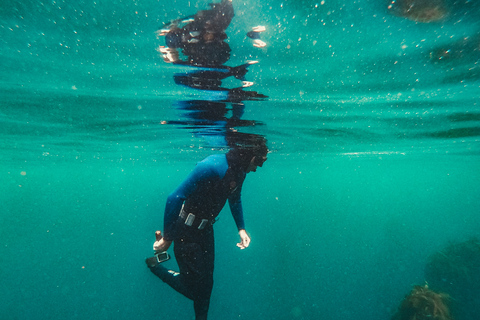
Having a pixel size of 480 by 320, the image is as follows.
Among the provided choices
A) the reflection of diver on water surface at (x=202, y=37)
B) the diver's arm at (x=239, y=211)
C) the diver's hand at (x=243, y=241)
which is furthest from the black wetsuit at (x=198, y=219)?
the reflection of diver on water surface at (x=202, y=37)

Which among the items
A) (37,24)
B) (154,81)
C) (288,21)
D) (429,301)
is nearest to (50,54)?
(37,24)

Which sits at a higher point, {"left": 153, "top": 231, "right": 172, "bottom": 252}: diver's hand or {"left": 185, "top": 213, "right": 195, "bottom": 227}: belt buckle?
{"left": 185, "top": 213, "right": 195, "bottom": 227}: belt buckle

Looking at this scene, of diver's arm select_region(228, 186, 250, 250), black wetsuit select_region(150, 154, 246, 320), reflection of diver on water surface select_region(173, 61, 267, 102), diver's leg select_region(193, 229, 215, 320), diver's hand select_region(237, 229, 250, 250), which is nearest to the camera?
black wetsuit select_region(150, 154, 246, 320)

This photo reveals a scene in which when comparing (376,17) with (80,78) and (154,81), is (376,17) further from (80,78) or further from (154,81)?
(80,78)

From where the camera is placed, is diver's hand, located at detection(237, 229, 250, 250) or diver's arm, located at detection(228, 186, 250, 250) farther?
diver's arm, located at detection(228, 186, 250, 250)

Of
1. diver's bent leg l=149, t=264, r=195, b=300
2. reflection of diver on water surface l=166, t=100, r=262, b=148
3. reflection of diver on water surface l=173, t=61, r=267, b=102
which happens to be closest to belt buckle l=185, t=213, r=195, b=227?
diver's bent leg l=149, t=264, r=195, b=300

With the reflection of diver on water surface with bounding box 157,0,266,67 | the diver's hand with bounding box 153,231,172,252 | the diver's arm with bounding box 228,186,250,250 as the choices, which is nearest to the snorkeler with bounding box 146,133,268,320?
the diver's hand with bounding box 153,231,172,252

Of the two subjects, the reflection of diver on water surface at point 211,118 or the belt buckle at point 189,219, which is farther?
the reflection of diver on water surface at point 211,118

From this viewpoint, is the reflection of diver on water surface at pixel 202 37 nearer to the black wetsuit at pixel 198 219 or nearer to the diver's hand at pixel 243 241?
the black wetsuit at pixel 198 219

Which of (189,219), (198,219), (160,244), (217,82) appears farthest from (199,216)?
(217,82)

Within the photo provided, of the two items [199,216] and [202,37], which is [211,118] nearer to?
[202,37]

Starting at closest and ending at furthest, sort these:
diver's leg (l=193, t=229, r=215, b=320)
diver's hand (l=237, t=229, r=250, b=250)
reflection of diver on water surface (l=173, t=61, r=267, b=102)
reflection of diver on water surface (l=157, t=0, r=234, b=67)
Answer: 1. reflection of diver on water surface (l=157, t=0, r=234, b=67)
2. diver's leg (l=193, t=229, r=215, b=320)
3. diver's hand (l=237, t=229, r=250, b=250)
4. reflection of diver on water surface (l=173, t=61, r=267, b=102)

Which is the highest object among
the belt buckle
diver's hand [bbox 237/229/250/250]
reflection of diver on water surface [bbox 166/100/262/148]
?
reflection of diver on water surface [bbox 166/100/262/148]

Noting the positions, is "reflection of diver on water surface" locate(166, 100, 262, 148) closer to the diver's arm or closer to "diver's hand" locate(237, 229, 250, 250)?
the diver's arm
